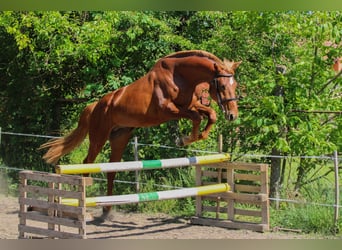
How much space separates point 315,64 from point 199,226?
234cm

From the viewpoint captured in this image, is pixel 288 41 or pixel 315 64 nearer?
pixel 315 64

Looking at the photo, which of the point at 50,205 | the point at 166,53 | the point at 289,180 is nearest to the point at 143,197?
the point at 50,205

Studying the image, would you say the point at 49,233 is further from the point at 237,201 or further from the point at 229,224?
the point at 237,201

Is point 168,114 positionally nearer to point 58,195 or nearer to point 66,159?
point 58,195

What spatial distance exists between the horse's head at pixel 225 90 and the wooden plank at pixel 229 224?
1.43m

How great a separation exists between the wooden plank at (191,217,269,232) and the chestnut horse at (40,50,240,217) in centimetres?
132

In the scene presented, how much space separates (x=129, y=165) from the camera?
5641 millimetres

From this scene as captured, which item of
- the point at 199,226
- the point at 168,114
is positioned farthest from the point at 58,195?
the point at 199,226

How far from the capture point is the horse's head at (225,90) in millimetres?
5617

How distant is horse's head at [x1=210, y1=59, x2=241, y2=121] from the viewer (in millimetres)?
5617

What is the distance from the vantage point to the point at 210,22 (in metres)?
8.71

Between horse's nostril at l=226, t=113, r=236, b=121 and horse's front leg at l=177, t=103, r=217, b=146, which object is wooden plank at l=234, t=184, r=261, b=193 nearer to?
horse's front leg at l=177, t=103, r=217, b=146

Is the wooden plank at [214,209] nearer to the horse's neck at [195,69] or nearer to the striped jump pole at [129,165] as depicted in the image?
the striped jump pole at [129,165]

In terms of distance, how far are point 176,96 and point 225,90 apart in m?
0.58
